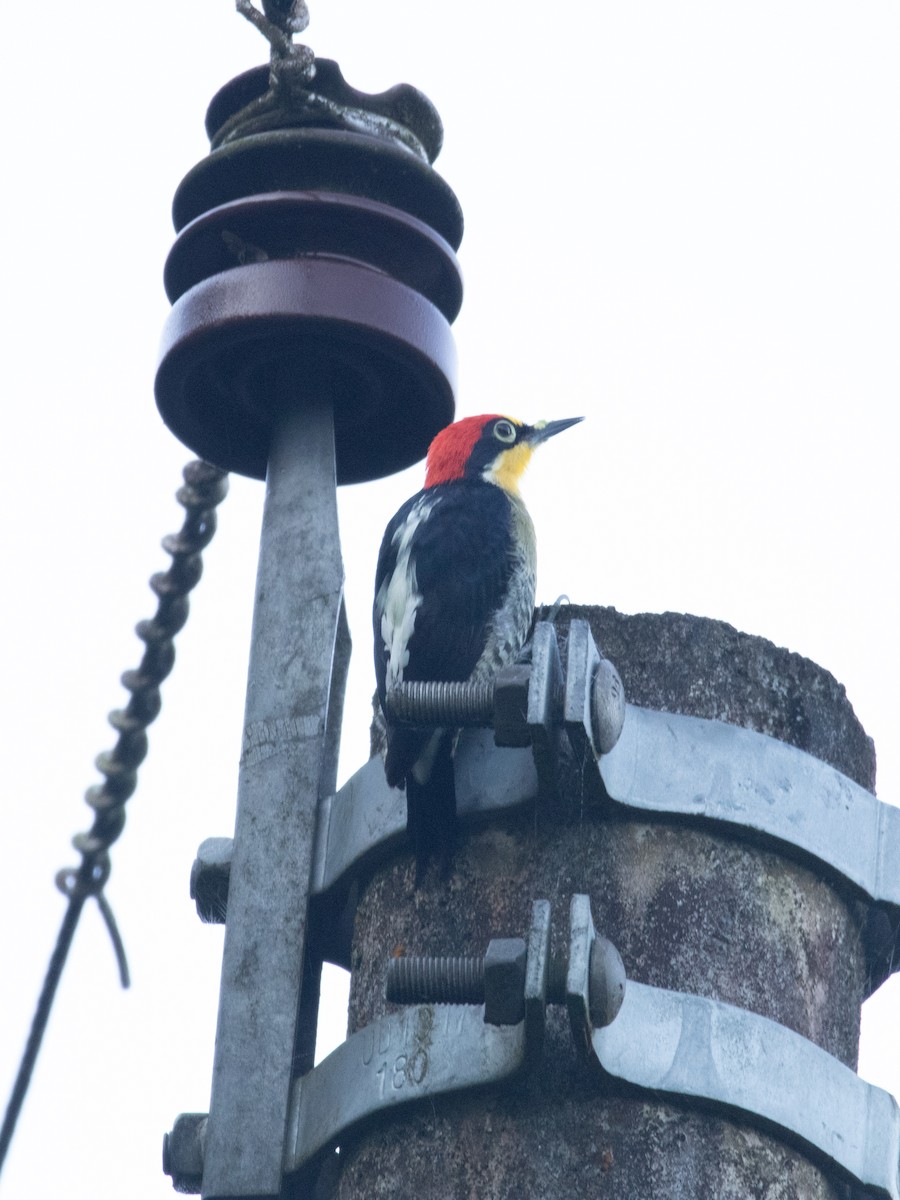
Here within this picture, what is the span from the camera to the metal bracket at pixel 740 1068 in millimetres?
2643

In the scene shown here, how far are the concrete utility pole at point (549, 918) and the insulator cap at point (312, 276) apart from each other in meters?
0.02

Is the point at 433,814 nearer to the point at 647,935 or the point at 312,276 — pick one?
the point at 647,935

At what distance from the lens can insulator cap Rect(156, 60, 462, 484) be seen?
3580 millimetres

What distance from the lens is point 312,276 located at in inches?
141

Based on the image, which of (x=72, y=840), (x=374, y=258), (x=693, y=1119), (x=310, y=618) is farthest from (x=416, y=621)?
(x=693, y=1119)

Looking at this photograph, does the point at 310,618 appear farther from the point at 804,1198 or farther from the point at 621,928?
the point at 804,1198

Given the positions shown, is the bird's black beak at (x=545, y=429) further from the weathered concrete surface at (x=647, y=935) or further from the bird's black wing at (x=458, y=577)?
the weathered concrete surface at (x=647, y=935)

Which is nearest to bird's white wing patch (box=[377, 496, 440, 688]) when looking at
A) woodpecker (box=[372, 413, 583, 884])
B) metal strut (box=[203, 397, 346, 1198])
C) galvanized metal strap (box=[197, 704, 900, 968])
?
woodpecker (box=[372, 413, 583, 884])

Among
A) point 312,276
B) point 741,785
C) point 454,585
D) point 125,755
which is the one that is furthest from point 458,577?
point 741,785

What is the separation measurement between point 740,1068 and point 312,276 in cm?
160

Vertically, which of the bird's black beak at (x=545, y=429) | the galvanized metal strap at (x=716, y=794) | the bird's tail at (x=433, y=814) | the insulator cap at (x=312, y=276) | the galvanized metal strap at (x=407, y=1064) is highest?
the bird's black beak at (x=545, y=429)

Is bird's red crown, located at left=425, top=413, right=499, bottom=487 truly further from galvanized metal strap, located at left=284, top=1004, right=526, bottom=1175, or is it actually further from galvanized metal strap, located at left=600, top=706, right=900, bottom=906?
galvanized metal strap, located at left=284, top=1004, right=526, bottom=1175

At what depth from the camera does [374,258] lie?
366cm

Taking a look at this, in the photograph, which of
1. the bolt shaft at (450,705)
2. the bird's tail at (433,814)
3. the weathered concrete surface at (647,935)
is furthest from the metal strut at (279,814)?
the bolt shaft at (450,705)
